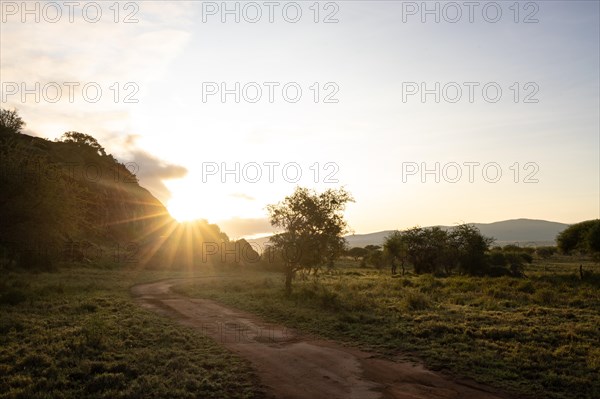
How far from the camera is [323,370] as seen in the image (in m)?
12.8

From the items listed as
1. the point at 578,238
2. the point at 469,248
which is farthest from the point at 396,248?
the point at 578,238

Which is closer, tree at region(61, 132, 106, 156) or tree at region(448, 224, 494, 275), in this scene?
tree at region(448, 224, 494, 275)

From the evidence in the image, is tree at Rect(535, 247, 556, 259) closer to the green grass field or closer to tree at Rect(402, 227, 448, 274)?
tree at Rect(402, 227, 448, 274)

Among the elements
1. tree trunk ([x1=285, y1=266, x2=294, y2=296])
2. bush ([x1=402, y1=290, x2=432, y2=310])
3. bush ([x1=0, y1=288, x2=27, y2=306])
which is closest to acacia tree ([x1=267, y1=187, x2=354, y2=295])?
tree trunk ([x1=285, y1=266, x2=294, y2=296])

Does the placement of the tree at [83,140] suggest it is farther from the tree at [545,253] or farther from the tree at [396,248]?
the tree at [545,253]

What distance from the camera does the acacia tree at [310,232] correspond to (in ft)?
104

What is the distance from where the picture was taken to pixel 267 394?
35.0 ft

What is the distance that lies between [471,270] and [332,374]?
47.5m

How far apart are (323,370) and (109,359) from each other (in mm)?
6825

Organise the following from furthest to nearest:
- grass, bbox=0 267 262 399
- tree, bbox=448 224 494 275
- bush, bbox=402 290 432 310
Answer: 1. tree, bbox=448 224 494 275
2. bush, bbox=402 290 432 310
3. grass, bbox=0 267 262 399

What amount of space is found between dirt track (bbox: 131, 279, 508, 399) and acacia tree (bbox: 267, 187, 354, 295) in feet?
39.0

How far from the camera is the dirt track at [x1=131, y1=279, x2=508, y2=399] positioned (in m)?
10.9

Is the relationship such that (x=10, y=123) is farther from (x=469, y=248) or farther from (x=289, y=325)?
(x=469, y=248)

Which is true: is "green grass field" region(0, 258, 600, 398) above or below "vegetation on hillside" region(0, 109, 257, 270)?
below
